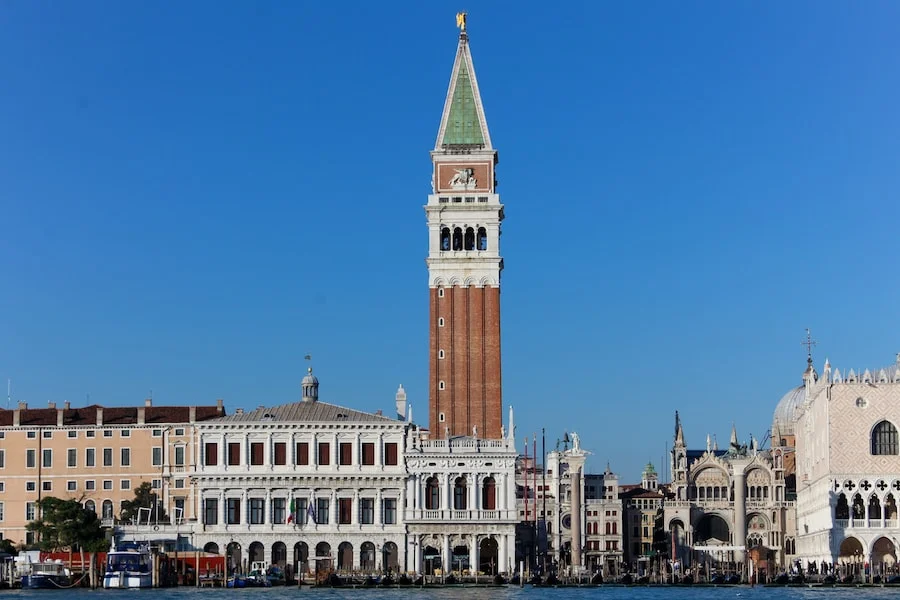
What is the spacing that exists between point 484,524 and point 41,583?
20448mm

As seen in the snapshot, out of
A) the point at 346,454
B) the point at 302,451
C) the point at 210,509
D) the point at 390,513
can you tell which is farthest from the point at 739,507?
the point at 210,509

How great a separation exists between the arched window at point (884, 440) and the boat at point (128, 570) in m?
34.9

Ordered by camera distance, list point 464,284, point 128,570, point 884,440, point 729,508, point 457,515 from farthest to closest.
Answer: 1. point 729,508
2. point 464,284
3. point 884,440
4. point 457,515
5. point 128,570

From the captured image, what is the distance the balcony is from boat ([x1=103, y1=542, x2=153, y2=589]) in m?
13.1

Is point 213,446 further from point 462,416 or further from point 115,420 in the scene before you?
point 462,416

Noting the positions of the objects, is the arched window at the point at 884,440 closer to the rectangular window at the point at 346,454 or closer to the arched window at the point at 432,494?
the arched window at the point at 432,494

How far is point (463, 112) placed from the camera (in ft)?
274

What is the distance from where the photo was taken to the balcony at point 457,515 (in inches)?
2958

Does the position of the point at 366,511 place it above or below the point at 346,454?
below

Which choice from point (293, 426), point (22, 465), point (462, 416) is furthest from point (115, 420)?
point (462, 416)

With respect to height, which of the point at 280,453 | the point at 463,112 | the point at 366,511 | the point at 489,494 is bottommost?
the point at 366,511

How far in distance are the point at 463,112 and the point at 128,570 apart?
30140 mm

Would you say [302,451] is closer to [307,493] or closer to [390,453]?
[307,493]

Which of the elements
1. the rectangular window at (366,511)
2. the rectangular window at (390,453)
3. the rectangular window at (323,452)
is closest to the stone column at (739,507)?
the rectangular window at (390,453)
